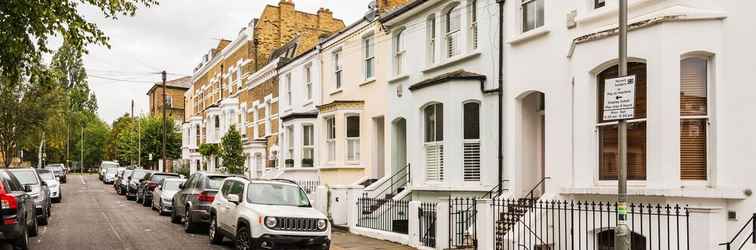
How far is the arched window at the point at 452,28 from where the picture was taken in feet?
58.6

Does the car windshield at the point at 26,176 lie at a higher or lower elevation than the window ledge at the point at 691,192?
lower

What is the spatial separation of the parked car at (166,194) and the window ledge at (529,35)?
13.1 metres

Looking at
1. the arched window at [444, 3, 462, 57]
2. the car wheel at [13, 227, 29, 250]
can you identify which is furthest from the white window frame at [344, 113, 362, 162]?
the car wheel at [13, 227, 29, 250]

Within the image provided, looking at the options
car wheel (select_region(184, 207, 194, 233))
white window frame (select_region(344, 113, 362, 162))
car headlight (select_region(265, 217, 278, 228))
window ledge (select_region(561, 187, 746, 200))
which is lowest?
car wheel (select_region(184, 207, 194, 233))

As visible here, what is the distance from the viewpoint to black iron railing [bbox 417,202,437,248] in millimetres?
14398

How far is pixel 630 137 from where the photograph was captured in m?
11.8

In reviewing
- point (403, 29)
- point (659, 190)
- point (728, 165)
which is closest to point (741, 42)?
point (728, 165)

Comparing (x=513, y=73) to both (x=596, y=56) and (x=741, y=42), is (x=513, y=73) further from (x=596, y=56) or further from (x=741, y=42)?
(x=741, y=42)

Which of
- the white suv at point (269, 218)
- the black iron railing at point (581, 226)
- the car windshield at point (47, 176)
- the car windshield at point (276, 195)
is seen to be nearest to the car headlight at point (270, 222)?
the white suv at point (269, 218)

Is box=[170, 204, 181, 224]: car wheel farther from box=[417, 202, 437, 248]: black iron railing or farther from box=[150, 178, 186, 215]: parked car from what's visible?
box=[417, 202, 437, 248]: black iron railing

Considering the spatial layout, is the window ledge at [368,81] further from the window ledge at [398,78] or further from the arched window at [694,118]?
the arched window at [694,118]

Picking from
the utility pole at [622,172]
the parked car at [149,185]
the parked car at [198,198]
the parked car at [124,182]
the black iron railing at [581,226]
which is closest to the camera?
the utility pole at [622,172]

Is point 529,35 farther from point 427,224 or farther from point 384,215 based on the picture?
point 384,215

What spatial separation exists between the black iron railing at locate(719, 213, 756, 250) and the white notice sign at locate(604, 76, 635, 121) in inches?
101
